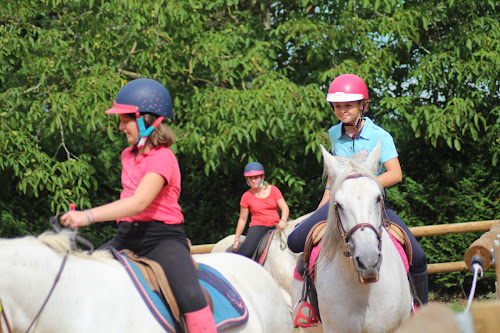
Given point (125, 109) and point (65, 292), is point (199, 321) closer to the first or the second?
point (65, 292)

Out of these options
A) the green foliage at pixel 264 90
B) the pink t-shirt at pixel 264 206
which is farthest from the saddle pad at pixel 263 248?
the green foliage at pixel 264 90

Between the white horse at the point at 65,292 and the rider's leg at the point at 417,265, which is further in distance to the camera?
the rider's leg at the point at 417,265

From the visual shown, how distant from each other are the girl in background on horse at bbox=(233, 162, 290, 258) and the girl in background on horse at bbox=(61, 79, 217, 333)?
6265 mm

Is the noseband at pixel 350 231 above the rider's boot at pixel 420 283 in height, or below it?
above

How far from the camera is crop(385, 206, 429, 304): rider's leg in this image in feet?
16.8

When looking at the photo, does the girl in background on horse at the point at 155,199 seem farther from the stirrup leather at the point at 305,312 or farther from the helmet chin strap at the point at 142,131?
the stirrup leather at the point at 305,312

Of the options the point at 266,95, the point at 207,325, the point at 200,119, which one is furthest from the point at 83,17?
the point at 207,325

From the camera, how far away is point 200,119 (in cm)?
1003

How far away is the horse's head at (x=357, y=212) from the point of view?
417cm

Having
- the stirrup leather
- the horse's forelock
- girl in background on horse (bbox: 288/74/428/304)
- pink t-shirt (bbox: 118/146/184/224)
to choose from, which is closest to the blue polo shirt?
girl in background on horse (bbox: 288/74/428/304)

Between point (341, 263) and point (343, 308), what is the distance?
0.31 m

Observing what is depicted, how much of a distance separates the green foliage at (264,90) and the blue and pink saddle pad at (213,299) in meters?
5.85

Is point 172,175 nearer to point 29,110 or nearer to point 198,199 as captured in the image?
point 29,110

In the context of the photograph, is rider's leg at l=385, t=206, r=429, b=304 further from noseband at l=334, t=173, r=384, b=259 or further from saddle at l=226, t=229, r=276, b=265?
saddle at l=226, t=229, r=276, b=265
